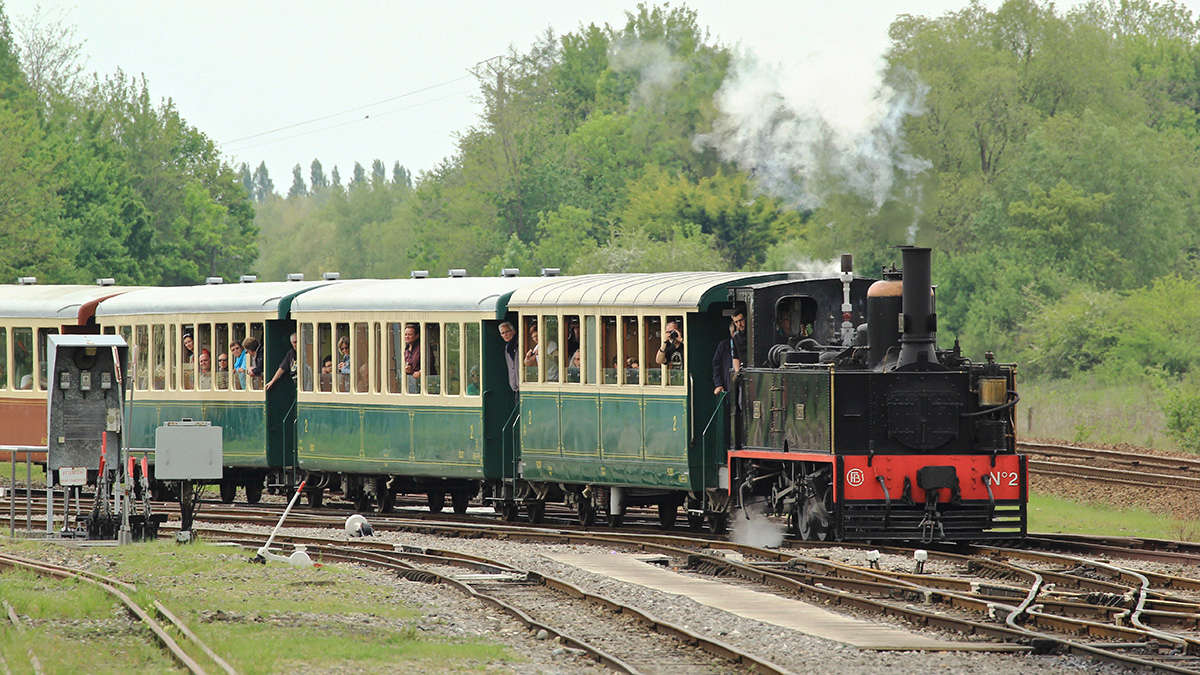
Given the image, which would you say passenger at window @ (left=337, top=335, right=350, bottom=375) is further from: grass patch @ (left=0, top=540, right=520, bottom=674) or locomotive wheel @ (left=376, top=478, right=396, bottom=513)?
grass patch @ (left=0, top=540, right=520, bottom=674)

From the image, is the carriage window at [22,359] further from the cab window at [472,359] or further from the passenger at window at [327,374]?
the cab window at [472,359]

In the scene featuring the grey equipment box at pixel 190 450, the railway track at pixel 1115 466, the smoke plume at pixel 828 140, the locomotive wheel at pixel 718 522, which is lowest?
the locomotive wheel at pixel 718 522

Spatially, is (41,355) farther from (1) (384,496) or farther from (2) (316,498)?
(1) (384,496)

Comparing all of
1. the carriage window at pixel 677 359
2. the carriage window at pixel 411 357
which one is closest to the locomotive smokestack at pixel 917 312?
the carriage window at pixel 677 359

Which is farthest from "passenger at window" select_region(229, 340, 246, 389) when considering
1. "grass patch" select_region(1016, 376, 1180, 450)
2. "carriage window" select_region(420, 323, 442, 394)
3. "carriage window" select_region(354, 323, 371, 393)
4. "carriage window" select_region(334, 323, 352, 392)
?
"grass patch" select_region(1016, 376, 1180, 450)

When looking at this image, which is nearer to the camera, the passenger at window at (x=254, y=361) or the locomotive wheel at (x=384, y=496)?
the locomotive wheel at (x=384, y=496)

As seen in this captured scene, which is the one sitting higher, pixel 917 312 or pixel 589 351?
pixel 917 312

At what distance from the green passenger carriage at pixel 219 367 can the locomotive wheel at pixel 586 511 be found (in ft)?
16.6

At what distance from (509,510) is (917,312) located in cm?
649

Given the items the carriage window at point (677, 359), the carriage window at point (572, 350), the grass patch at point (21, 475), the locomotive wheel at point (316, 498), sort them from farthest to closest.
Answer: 1. the grass patch at point (21, 475)
2. the locomotive wheel at point (316, 498)
3. the carriage window at point (572, 350)
4. the carriage window at point (677, 359)

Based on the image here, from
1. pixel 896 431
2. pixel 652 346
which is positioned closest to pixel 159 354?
pixel 652 346

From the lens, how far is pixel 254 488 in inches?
1013

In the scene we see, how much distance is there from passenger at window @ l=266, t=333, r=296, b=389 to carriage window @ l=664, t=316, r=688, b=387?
6.89 m

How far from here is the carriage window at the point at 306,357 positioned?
77.3ft
